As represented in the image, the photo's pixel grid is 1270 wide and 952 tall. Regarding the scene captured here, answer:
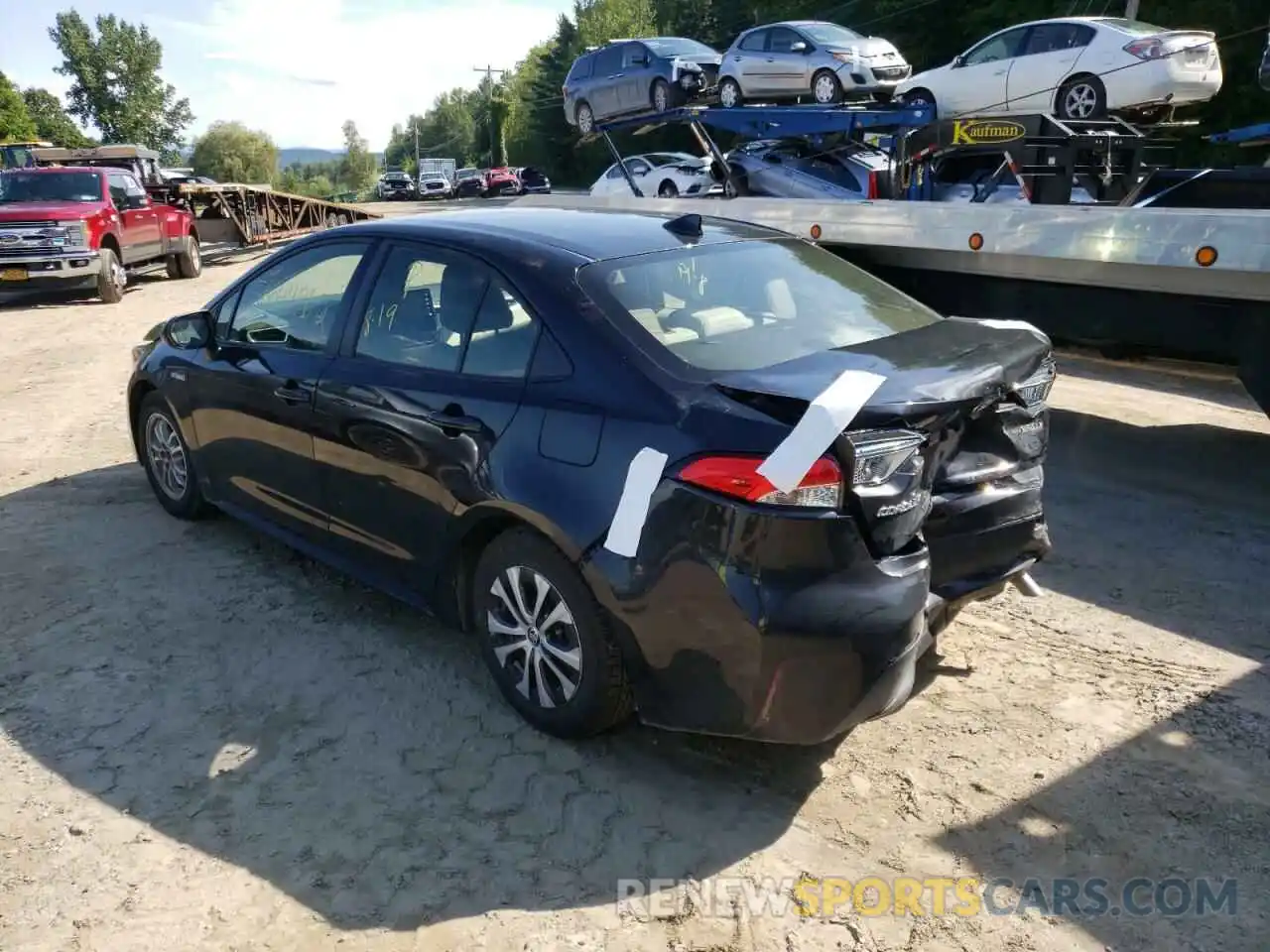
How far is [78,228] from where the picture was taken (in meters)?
14.5

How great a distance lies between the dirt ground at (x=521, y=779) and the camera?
267 cm

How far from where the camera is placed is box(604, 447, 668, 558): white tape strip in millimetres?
2875

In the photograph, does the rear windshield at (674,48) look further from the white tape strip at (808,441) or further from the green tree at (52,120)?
the green tree at (52,120)

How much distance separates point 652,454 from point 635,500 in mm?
139

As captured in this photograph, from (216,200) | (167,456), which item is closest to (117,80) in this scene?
(216,200)

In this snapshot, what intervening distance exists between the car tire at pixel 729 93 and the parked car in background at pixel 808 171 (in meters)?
2.24

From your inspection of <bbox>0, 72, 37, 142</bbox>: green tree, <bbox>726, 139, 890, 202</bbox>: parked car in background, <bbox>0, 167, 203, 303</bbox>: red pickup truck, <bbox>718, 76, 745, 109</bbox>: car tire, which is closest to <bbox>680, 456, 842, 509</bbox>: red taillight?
<bbox>726, 139, 890, 202</bbox>: parked car in background

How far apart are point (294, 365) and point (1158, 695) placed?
3585mm

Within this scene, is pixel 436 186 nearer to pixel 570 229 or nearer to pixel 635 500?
pixel 570 229

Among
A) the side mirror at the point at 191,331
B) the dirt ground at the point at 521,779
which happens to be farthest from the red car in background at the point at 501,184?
the dirt ground at the point at 521,779

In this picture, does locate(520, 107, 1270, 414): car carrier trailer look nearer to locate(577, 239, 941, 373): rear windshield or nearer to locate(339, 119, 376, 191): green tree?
locate(577, 239, 941, 373): rear windshield

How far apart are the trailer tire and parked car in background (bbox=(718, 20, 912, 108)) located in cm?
1061

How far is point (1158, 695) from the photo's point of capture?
370 cm

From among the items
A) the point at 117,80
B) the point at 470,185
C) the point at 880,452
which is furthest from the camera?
the point at 117,80
